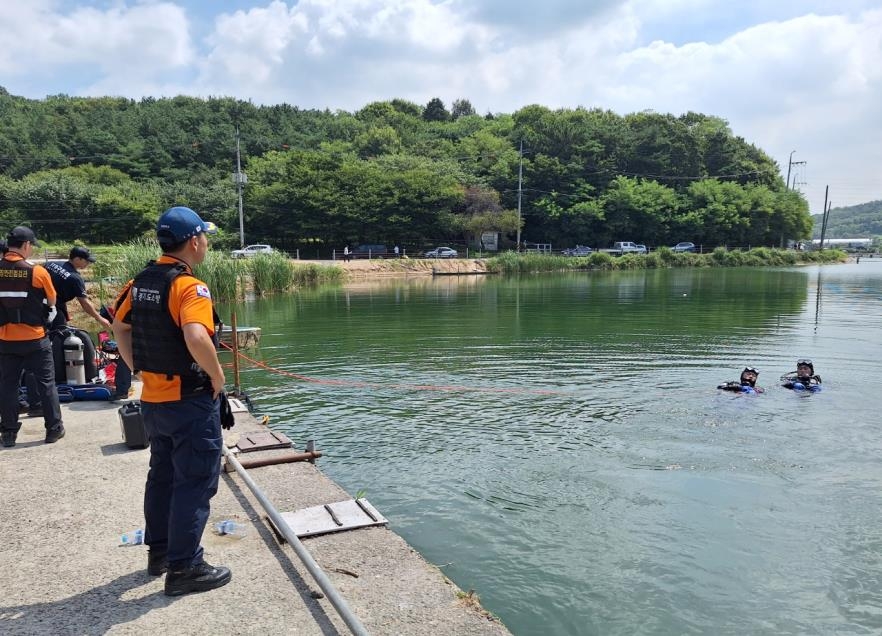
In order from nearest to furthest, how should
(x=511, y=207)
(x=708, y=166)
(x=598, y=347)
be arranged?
(x=598, y=347)
(x=511, y=207)
(x=708, y=166)

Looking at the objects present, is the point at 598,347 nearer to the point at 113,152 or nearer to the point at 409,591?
the point at 409,591

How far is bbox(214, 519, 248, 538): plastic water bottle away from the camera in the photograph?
4527mm

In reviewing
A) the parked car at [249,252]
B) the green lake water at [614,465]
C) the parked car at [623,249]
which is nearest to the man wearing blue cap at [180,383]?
the green lake water at [614,465]

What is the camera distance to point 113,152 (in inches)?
3012

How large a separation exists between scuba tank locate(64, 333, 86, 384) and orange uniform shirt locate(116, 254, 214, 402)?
19.0 feet

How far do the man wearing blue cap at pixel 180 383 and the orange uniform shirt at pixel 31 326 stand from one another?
3.12 m

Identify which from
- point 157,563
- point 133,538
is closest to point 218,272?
point 133,538

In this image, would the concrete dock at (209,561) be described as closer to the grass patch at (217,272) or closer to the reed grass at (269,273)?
the grass patch at (217,272)

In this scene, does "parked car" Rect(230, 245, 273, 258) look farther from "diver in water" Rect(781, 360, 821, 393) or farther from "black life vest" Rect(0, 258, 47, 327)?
"black life vest" Rect(0, 258, 47, 327)

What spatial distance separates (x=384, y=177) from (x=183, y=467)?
59862mm

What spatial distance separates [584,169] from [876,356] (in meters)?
66.1

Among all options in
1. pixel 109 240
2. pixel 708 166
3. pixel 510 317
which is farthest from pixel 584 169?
pixel 510 317

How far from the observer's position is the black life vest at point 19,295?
19.6 feet

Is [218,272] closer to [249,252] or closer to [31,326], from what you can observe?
[249,252]
